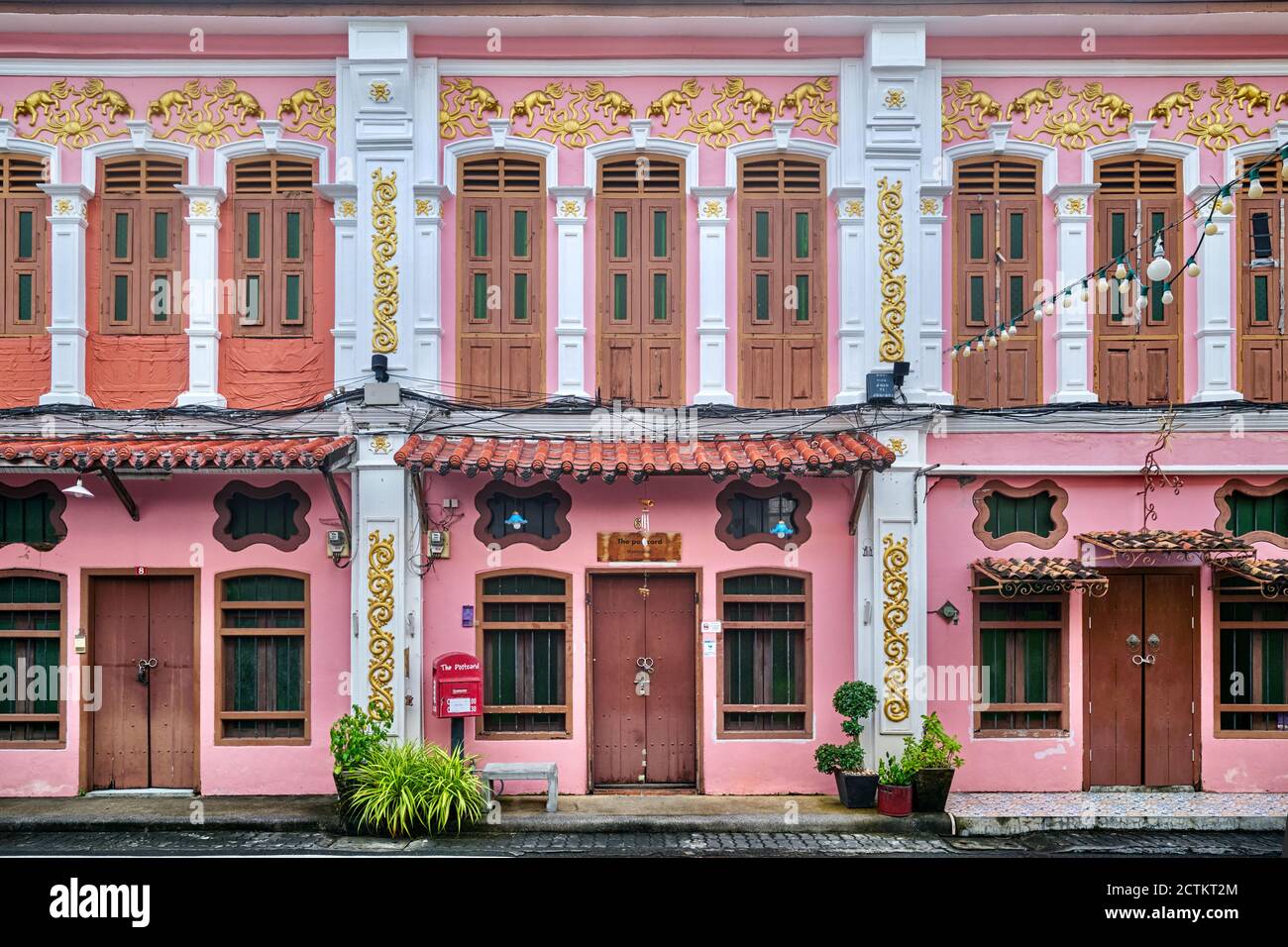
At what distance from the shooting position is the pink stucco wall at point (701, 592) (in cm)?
1031

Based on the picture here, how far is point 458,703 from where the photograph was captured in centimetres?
975

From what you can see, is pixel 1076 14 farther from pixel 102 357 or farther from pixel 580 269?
pixel 102 357

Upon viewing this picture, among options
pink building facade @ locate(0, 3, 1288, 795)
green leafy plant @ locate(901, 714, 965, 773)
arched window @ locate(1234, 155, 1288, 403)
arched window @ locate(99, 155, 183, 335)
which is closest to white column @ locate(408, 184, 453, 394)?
pink building facade @ locate(0, 3, 1288, 795)

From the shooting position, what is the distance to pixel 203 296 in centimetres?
1055

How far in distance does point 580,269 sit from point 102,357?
17.8 ft

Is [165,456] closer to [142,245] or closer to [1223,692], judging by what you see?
[142,245]

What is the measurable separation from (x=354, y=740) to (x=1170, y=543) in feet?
28.1

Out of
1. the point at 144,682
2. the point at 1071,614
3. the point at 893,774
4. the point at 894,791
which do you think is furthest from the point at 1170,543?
the point at 144,682

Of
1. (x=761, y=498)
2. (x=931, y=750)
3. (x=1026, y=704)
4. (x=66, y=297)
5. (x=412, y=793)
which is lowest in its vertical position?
(x=412, y=793)

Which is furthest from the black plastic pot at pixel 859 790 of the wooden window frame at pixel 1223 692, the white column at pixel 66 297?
the white column at pixel 66 297

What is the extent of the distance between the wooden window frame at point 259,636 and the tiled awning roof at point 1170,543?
27.9 feet

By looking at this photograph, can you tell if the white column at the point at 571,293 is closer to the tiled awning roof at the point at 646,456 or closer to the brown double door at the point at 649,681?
the tiled awning roof at the point at 646,456
